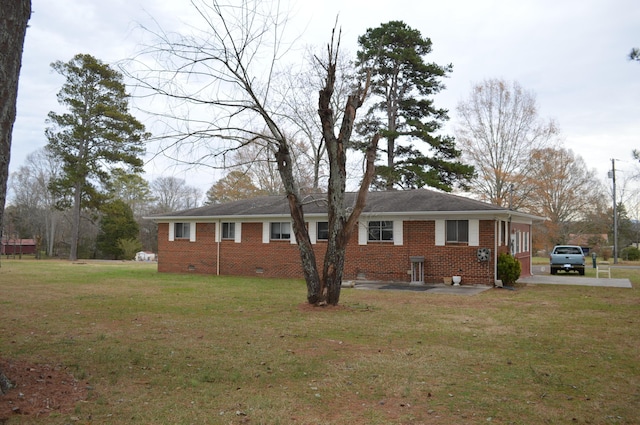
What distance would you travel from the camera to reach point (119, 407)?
4.98 m

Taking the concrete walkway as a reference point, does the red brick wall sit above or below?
above

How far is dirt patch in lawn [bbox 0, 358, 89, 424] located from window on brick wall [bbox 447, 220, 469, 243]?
14261mm

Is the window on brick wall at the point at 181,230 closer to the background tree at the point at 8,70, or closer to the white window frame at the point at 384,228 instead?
the white window frame at the point at 384,228

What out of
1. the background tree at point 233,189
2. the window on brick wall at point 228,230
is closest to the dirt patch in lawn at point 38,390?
the window on brick wall at point 228,230

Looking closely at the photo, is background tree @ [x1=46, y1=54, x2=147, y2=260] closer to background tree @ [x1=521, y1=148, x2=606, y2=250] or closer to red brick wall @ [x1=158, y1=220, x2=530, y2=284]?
red brick wall @ [x1=158, y1=220, x2=530, y2=284]

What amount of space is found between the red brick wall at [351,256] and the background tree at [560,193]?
45.0 ft

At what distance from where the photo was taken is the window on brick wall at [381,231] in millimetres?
19188

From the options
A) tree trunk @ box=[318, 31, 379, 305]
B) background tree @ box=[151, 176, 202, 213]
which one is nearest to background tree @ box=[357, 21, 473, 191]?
tree trunk @ box=[318, 31, 379, 305]

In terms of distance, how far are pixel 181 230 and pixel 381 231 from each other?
1038 cm

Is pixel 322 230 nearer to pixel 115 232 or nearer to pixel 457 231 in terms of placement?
pixel 457 231

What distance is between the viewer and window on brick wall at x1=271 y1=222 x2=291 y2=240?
841 inches

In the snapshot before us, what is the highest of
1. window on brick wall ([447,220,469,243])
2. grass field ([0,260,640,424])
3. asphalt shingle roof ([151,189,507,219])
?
asphalt shingle roof ([151,189,507,219])

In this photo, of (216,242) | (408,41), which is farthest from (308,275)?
(408,41)

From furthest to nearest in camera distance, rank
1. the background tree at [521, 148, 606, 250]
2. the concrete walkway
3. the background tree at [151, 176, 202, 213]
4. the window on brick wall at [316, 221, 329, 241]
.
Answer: the background tree at [151, 176, 202, 213] < the background tree at [521, 148, 606, 250] < the window on brick wall at [316, 221, 329, 241] < the concrete walkway
